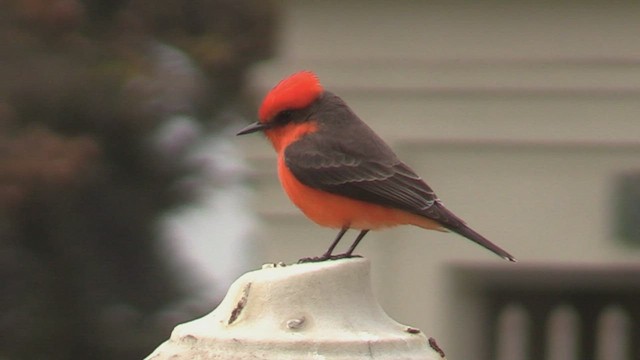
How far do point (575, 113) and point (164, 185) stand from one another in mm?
1944

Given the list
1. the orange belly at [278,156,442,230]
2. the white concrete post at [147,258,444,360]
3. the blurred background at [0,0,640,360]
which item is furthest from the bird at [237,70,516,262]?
the blurred background at [0,0,640,360]

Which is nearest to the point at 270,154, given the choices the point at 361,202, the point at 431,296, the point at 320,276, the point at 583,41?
the point at 431,296

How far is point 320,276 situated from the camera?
3.02 meters

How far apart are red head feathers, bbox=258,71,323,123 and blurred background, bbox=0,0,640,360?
9.20 feet

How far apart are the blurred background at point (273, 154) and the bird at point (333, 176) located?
2720 mm

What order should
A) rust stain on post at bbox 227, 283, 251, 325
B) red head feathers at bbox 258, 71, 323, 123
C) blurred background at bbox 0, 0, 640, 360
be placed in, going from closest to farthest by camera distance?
rust stain on post at bbox 227, 283, 251, 325
red head feathers at bbox 258, 71, 323, 123
blurred background at bbox 0, 0, 640, 360

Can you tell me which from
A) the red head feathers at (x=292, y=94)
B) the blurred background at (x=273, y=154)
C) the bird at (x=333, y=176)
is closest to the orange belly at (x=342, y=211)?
the bird at (x=333, y=176)

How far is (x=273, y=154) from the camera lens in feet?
25.4

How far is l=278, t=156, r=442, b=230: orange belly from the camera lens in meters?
4.86

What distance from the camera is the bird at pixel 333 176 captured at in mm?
4855

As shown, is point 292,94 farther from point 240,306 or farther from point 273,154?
point 273,154

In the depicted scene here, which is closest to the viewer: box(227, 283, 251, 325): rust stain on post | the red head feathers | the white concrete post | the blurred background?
the white concrete post

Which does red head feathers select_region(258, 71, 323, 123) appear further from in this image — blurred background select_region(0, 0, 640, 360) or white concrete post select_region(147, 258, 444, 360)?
blurred background select_region(0, 0, 640, 360)

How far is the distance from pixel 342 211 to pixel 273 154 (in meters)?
2.89
